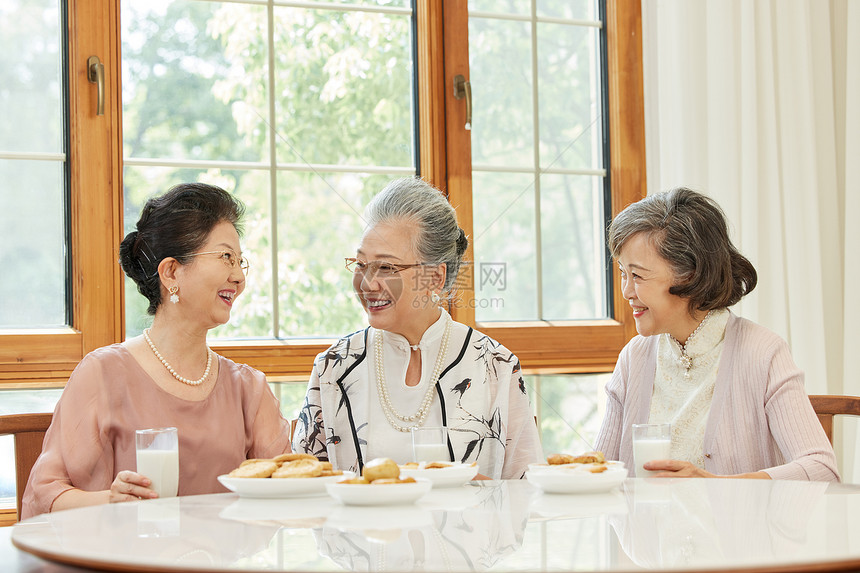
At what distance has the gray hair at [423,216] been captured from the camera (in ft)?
7.03

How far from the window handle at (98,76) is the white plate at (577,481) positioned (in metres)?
1.87

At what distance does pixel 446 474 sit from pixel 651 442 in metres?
0.40

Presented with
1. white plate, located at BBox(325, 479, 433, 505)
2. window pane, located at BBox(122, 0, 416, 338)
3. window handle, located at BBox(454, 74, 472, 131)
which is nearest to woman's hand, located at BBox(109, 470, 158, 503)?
A: white plate, located at BBox(325, 479, 433, 505)

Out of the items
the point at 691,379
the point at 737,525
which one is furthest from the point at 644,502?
the point at 691,379

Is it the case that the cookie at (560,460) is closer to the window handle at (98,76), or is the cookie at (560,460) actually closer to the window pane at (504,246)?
the window pane at (504,246)

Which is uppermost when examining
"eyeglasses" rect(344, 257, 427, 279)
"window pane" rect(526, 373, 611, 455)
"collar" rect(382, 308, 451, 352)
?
"eyeglasses" rect(344, 257, 427, 279)

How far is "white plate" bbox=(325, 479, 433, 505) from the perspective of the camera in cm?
125

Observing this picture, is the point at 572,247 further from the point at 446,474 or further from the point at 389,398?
the point at 446,474

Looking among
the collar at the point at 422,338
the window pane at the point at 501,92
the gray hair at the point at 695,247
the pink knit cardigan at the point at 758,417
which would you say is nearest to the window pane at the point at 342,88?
the window pane at the point at 501,92

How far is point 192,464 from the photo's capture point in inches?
73.0

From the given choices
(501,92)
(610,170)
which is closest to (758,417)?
(610,170)

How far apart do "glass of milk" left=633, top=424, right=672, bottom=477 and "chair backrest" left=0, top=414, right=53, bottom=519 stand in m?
1.23

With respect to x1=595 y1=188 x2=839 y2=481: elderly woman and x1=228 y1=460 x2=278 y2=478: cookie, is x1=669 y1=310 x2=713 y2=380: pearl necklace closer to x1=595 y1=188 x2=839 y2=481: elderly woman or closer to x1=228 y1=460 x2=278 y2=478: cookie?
x1=595 y1=188 x2=839 y2=481: elderly woman

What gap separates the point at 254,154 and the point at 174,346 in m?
1.11
